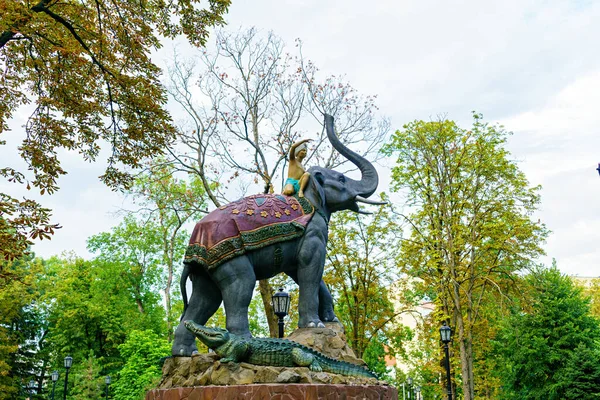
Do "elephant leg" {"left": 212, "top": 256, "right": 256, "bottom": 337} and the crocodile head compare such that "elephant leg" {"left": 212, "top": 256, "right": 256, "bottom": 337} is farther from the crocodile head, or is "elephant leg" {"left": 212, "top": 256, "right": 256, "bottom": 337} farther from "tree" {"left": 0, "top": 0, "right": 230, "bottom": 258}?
"tree" {"left": 0, "top": 0, "right": 230, "bottom": 258}

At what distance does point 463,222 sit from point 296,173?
13.9 metres

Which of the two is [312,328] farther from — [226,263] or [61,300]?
[61,300]

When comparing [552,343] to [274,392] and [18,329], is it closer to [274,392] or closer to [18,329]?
A: [274,392]

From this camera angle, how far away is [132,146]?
10602 mm

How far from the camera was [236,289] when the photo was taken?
5863 mm

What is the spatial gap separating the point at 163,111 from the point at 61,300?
22129 millimetres

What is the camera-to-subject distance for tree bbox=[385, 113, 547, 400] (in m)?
18.6

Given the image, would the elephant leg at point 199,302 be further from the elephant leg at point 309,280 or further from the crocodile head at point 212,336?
the elephant leg at point 309,280

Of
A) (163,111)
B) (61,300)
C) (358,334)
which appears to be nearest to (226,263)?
(163,111)

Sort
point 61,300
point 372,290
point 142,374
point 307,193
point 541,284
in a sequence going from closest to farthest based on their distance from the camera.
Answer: point 307,193 < point 541,284 < point 372,290 < point 142,374 < point 61,300

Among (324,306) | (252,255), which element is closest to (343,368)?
(324,306)

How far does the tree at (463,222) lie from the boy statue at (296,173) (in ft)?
40.6

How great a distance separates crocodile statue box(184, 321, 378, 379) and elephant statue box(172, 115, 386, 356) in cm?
30

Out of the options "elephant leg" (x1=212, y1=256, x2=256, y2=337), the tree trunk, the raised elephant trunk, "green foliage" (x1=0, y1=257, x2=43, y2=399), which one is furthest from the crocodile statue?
"green foliage" (x1=0, y1=257, x2=43, y2=399)
